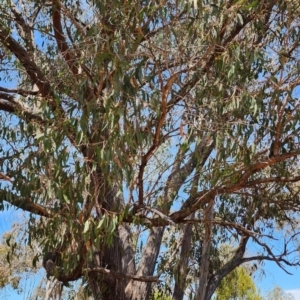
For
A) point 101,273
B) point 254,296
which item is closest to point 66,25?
point 101,273

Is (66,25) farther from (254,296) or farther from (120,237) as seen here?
(254,296)

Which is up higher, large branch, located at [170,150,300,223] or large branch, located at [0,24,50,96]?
large branch, located at [0,24,50,96]

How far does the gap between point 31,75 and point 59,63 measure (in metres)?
0.56

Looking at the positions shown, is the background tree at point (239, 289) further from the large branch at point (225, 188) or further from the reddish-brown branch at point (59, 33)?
the reddish-brown branch at point (59, 33)

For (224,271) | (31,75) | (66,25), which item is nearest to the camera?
(31,75)

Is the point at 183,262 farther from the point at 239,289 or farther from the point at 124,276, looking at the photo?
the point at 239,289

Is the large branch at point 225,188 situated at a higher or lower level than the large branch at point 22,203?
higher

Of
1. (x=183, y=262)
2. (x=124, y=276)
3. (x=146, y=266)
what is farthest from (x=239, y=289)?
(x=124, y=276)

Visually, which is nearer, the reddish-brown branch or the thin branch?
the reddish-brown branch

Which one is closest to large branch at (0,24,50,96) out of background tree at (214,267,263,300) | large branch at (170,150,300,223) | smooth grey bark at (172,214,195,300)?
large branch at (170,150,300,223)

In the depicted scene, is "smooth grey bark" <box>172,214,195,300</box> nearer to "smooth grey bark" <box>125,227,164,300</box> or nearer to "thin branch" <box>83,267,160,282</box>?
"smooth grey bark" <box>125,227,164,300</box>

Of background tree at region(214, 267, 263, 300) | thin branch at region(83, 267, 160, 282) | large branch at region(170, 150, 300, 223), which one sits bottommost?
thin branch at region(83, 267, 160, 282)

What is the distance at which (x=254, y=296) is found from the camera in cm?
1566

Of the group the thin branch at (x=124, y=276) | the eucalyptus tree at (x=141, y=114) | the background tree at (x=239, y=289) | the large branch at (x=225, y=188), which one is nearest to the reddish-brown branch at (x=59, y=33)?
the eucalyptus tree at (x=141, y=114)
